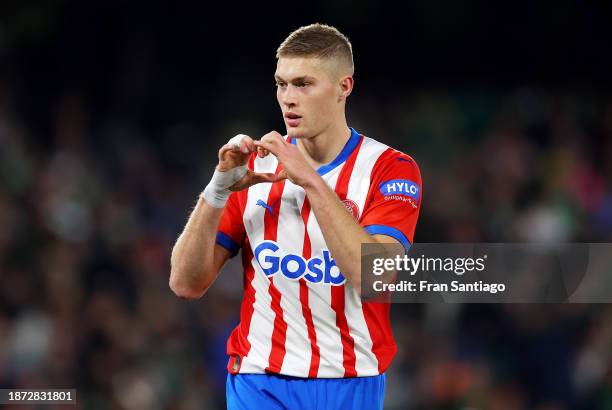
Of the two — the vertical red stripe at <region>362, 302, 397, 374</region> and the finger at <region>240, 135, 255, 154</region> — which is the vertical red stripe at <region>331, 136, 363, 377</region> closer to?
the vertical red stripe at <region>362, 302, 397, 374</region>

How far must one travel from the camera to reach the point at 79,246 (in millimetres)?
8477

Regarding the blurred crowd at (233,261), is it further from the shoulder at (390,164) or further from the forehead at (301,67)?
the forehead at (301,67)

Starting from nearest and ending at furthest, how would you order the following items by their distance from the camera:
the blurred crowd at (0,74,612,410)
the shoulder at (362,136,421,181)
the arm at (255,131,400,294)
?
1. the arm at (255,131,400,294)
2. the shoulder at (362,136,421,181)
3. the blurred crowd at (0,74,612,410)

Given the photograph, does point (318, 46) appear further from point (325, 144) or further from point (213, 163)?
point (213, 163)

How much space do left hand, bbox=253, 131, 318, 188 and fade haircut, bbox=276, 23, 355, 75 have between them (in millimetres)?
444

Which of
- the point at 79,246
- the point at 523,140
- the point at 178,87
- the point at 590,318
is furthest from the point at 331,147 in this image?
the point at 178,87

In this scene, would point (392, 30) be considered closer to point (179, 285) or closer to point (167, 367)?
point (167, 367)

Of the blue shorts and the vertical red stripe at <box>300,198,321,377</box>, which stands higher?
the vertical red stripe at <box>300,198,321,377</box>

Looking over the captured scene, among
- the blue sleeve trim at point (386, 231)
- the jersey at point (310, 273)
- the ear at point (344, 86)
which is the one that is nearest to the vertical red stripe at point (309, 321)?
the jersey at point (310, 273)

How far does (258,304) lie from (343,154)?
26.4 inches

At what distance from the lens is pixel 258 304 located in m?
3.70

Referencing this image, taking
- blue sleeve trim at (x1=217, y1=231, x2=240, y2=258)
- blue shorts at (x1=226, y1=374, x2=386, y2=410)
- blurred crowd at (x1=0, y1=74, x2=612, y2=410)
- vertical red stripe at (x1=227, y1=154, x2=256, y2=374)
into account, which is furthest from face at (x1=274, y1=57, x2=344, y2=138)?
blurred crowd at (x1=0, y1=74, x2=612, y2=410)

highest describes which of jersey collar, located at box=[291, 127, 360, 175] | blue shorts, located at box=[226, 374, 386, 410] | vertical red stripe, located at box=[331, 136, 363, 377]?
jersey collar, located at box=[291, 127, 360, 175]

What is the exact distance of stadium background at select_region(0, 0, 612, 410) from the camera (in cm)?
737
